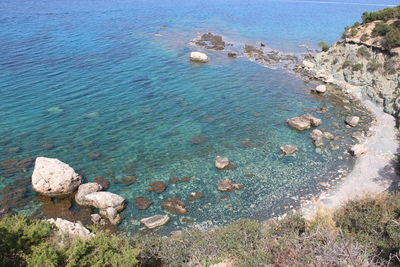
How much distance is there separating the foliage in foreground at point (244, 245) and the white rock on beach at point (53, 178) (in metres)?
9.91

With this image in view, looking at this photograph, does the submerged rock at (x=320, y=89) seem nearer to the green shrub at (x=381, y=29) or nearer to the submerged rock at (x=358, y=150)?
the green shrub at (x=381, y=29)

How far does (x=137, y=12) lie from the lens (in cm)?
11450

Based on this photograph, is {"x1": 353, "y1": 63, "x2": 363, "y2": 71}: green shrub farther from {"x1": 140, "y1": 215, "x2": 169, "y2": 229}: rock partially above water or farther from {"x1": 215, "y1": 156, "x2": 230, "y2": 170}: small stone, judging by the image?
{"x1": 140, "y1": 215, "x2": 169, "y2": 229}: rock partially above water

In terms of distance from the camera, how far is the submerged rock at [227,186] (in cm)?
3201

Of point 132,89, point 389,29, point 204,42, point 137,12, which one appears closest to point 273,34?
point 204,42

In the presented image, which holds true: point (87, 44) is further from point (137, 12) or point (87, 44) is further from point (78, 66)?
point (137, 12)

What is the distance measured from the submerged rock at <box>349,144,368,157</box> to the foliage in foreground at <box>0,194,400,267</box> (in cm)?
1275

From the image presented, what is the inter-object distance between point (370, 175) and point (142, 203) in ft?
80.4

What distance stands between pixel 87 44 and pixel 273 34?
5381 cm

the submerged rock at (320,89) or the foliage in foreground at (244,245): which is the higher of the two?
the foliage in foreground at (244,245)

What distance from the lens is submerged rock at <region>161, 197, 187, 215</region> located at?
29309 mm

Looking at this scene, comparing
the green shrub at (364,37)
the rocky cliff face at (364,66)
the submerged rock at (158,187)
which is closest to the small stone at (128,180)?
the submerged rock at (158,187)

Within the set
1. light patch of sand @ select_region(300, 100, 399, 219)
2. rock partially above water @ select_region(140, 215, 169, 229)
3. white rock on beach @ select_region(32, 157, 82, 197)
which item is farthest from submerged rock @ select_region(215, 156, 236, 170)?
white rock on beach @ select_region(32, 157, 82, 197)

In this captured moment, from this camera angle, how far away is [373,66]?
5906cm
